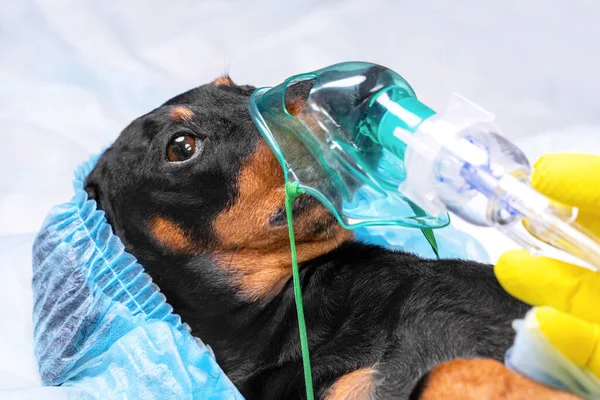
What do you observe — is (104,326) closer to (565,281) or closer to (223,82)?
(223,82)

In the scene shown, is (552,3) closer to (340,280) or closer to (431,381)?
(340,280)

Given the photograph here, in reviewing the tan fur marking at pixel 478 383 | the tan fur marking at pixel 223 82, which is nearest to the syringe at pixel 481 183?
the tan fur marking at pixel 478 383

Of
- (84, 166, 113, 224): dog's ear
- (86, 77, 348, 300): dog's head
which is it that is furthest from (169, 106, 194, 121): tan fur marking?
(84, 166, 113, 224): dog's ear

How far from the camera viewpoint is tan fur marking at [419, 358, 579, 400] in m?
1.27

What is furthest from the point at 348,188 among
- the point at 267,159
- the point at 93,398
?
the point at 93,398

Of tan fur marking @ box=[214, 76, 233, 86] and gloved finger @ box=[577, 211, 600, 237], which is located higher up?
tan fur marking @ box=[214, 76, 233, 86]

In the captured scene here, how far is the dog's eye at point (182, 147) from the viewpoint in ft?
5.93

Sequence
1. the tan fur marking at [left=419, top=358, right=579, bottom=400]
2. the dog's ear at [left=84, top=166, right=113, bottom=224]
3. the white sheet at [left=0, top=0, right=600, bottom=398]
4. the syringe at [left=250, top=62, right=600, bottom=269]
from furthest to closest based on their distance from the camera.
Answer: the white sheet at [left=0, top=0, right=600, bottom=398] < the dog's ear at [left=84, top=166, right=113, bottom=224] < the tan fur marking at [left=419, top=358, right=579, bottom=400] < the syringe at [left=250, top=62, right=600, bottom=269]

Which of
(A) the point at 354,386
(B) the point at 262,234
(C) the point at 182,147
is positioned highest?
(C) the point at 182,147

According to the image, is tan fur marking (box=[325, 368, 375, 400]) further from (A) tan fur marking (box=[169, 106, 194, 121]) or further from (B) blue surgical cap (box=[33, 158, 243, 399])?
(A) tan fur marking (box=[169, 106, 194, 121])

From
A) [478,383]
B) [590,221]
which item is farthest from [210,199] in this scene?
[590,221]

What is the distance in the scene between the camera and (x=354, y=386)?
1549 millimetres

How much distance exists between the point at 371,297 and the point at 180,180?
0.53m

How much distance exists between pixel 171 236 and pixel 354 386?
594mm
